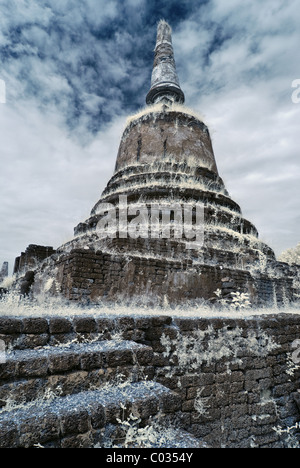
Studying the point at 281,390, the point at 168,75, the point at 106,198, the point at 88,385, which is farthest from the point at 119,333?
the point at 168,75

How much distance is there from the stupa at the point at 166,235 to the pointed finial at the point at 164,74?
108 inches

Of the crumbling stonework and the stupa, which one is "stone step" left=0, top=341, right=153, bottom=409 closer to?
the stupa

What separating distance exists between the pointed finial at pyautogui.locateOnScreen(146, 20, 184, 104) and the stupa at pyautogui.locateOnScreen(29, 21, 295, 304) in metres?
2.74

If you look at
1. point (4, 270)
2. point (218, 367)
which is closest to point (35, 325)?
point (218, 367)

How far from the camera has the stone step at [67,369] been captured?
177cm

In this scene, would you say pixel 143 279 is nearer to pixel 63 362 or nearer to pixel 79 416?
pixel 63 362

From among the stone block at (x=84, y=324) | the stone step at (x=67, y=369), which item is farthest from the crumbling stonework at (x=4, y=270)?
the stone step at (x=67, y=369)

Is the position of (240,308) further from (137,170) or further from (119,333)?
(137,170)

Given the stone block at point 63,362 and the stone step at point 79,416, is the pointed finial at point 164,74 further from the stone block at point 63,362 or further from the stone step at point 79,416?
the stone step at point 79,416

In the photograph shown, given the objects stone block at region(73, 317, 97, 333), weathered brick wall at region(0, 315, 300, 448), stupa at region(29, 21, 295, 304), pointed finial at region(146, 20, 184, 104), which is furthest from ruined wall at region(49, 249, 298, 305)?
pointed finial at region(146, 20, 184, 104)

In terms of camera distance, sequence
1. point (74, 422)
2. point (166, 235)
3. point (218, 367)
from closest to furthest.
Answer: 1. point (74, 422)
2. point (218, 367)
3. point (166, 235)

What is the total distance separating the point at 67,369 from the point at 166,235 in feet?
17.9

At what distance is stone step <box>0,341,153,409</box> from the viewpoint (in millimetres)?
1769

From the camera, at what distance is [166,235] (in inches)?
285
